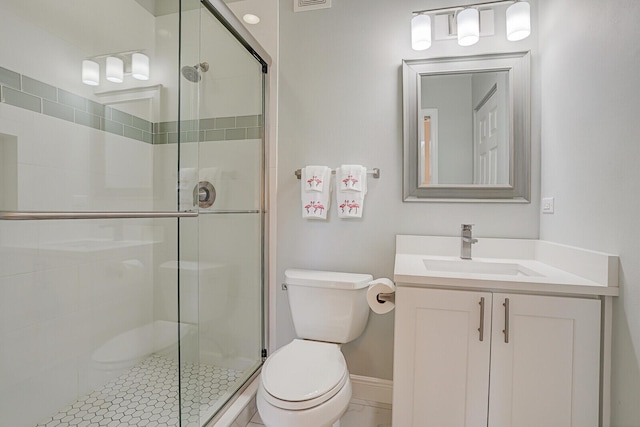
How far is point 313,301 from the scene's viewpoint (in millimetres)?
1551

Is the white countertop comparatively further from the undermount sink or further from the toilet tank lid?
the toilet tank lid

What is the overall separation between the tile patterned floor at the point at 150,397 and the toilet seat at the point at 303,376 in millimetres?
417

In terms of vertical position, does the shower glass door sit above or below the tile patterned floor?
above

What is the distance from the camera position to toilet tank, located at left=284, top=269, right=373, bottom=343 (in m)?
1.51

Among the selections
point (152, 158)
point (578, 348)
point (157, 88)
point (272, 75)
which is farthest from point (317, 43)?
point (578, 348)

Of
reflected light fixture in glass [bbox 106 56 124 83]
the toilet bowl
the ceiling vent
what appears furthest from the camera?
the ceiling vent

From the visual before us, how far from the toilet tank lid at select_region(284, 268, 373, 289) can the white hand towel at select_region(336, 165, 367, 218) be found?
33 cm

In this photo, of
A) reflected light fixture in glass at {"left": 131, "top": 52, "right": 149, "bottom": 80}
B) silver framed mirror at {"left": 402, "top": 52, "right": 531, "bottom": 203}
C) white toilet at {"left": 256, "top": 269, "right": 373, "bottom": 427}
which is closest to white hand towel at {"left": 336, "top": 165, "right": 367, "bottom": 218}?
silver framed mirror at {"left": 402, "top": 52, "right": 531, "bottom": 203}

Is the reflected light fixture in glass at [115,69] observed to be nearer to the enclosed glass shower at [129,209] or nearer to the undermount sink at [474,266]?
the enclosed glass shower at [129,209]

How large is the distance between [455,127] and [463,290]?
939mm

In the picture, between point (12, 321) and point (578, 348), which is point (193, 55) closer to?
point (12, 321)

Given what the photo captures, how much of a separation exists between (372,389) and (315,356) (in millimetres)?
591

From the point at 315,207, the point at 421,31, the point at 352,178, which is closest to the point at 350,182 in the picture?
the point at 352,178

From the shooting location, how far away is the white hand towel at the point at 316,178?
5.51 feet
